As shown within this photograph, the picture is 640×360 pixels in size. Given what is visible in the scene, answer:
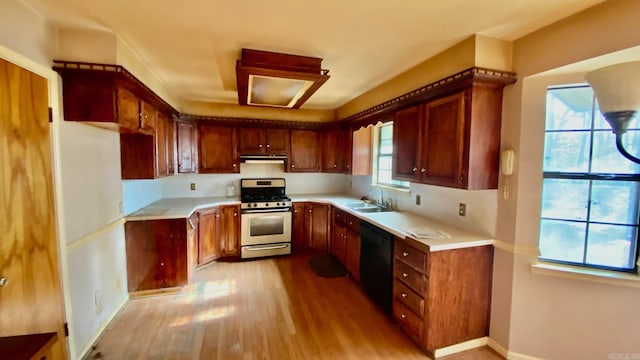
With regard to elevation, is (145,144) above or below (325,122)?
below

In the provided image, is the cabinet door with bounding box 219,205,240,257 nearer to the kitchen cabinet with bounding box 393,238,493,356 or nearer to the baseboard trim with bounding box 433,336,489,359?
the kitchen cabinet with bounding box 393,238,493,356

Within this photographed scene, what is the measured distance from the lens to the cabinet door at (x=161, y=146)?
10.2ft

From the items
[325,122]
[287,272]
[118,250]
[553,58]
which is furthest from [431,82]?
[118,250]

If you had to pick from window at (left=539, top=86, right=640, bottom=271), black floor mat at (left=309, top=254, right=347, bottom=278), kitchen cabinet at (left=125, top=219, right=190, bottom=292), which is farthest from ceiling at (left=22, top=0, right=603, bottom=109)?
black floor mat at (left=309, top=254, right=347, bottom=278)

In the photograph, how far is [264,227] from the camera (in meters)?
4.29

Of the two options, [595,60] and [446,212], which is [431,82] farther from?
[446,212]

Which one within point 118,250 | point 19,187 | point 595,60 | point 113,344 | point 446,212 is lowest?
point 113,344

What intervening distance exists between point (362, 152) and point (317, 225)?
140 centimetres

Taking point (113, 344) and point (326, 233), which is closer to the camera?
point (113, 344)

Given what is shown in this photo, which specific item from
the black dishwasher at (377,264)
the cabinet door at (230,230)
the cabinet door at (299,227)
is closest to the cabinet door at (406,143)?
the black dishwasher at (377,264)

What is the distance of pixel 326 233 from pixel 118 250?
2742mm

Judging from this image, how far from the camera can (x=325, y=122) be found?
192 inches

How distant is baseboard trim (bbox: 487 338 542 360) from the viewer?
2115mm

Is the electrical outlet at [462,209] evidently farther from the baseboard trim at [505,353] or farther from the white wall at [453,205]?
the baseboard trim at [505,353]
